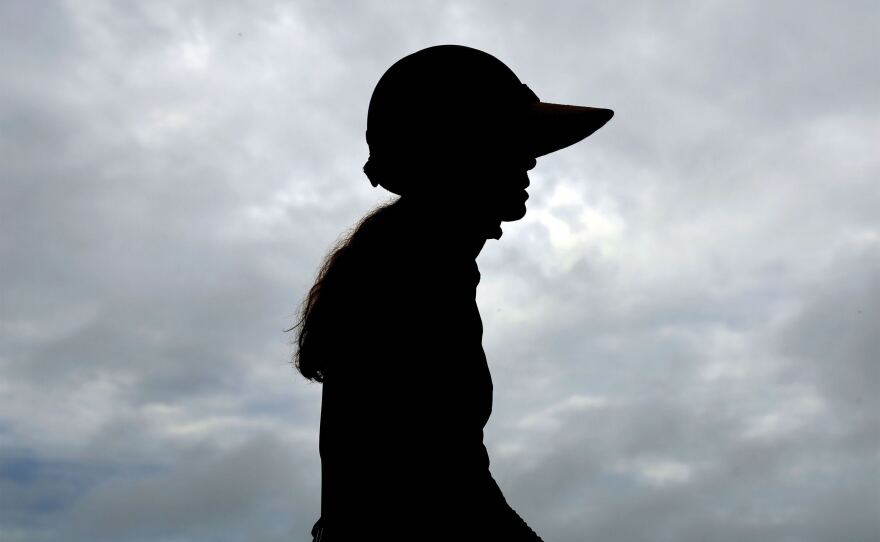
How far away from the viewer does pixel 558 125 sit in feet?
15.0

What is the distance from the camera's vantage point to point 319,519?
4.12 metres

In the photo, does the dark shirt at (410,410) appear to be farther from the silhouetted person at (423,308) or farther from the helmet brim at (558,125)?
the helmet brim at (558,125)

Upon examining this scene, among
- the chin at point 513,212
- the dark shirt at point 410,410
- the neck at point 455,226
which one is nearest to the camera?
the dark shirt at point 410,410

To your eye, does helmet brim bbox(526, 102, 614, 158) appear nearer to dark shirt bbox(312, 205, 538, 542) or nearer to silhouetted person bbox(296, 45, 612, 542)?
silhouetted person bbox(296, 45, 612, 542)

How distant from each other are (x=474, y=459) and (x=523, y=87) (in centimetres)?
192

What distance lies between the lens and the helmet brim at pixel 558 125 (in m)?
4.56

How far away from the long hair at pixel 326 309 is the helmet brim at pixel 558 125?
0.80m

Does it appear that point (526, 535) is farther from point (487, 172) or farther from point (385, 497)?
point (487, 172)

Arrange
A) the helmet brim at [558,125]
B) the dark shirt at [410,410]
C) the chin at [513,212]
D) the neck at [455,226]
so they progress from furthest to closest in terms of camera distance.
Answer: the helmet brim at [558,125] → the chin at [513,212] → the neck at [455,226] → the dark shirt at [410,410]

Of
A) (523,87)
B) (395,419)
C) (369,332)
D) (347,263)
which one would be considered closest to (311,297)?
Answer: (347,263)

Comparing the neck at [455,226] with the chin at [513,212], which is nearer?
the neck at [455,226]

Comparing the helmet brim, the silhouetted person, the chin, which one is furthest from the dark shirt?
the helmet brim

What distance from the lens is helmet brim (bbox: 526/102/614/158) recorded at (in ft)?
15.0

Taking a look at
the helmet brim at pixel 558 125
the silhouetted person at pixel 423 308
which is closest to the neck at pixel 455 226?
the silhouetted person at pixel 423 308
